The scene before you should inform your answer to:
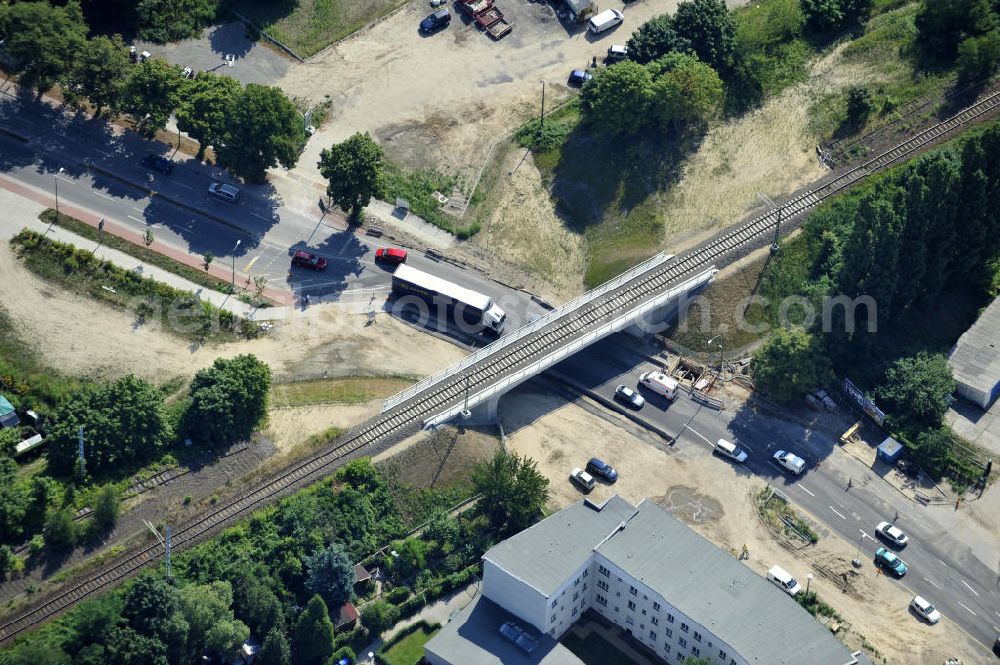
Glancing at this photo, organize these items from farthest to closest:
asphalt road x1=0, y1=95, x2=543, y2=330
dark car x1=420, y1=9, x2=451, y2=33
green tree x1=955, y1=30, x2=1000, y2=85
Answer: dark car x1=420, y1=9, x2=451, y2=33
green tree x1=955, y1=30, x2=1000, y2=85
asphalt road x1=0, y1=95, x2=543, y2=330

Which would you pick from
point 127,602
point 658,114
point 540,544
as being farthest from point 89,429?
point 658,114

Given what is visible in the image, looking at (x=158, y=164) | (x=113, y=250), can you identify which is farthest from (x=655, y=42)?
(x=113, y=250)

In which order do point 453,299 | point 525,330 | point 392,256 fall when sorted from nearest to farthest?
point 525,330, point 453,299, point 392,256

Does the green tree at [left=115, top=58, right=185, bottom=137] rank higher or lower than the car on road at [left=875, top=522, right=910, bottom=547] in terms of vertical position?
higher

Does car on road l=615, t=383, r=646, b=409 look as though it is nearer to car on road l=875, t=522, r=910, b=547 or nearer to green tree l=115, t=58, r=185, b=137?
car on road l=875, t=522, r=910, b=547

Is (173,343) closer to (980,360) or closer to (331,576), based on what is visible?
(331,576)

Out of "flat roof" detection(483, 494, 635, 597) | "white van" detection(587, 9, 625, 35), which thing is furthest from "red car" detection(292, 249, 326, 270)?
"white van" detection(587, 9, 625, 35)

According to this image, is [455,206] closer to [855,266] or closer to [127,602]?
[855,266]
